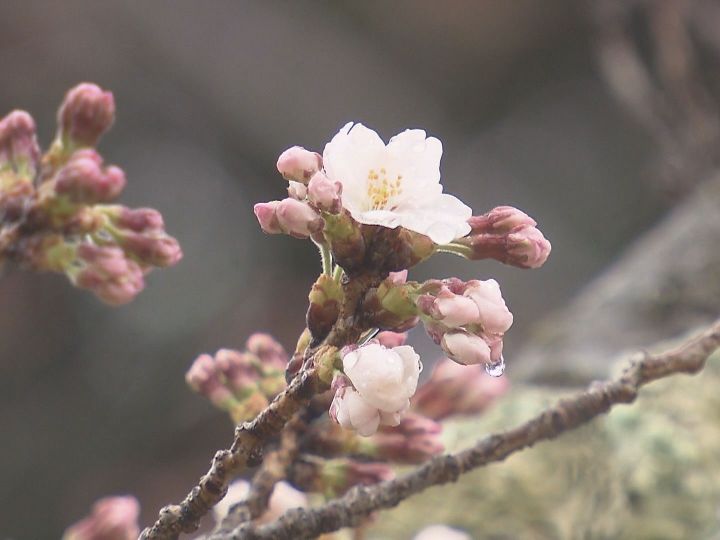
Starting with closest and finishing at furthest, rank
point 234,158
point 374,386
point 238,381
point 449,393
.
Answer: point 374,386, point 238,381, point 449,393, point 234,158

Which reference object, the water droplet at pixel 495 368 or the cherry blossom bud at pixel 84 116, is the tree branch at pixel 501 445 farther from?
the cherry blossom bud at pixel 84 116

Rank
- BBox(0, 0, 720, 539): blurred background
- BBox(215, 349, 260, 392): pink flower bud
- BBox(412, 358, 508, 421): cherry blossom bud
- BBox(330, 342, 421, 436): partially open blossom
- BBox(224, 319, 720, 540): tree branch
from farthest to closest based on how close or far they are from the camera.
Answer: BBox(0, 0, 720, 539): blurred background
BBox(412, 358, 508, 421): cherry blossom bud
BBox(215, 349, 260, 392): pink flower bud
BBox(224, 319, 720, 540): tree branch
BBox(330, 342, 421, 436): partially open blossom

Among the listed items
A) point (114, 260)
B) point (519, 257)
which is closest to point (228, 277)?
point (114, 260)

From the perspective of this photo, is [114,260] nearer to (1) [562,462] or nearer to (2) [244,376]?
(2) [244,376]

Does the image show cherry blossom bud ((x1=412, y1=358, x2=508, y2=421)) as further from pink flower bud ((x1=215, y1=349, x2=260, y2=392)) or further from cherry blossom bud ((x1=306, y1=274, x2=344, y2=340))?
cherry blossom bud ((x1=306, y1=274, x2=344, y2=340))

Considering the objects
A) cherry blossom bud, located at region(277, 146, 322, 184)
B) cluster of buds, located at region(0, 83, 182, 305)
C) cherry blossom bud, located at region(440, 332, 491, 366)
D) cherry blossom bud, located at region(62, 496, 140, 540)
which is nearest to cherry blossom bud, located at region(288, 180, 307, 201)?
cherry blossom bud, located at region(277, 146, 322, 184)

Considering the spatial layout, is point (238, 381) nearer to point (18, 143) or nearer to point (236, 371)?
point (236, 371)

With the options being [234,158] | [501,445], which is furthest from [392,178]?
[234,158]
